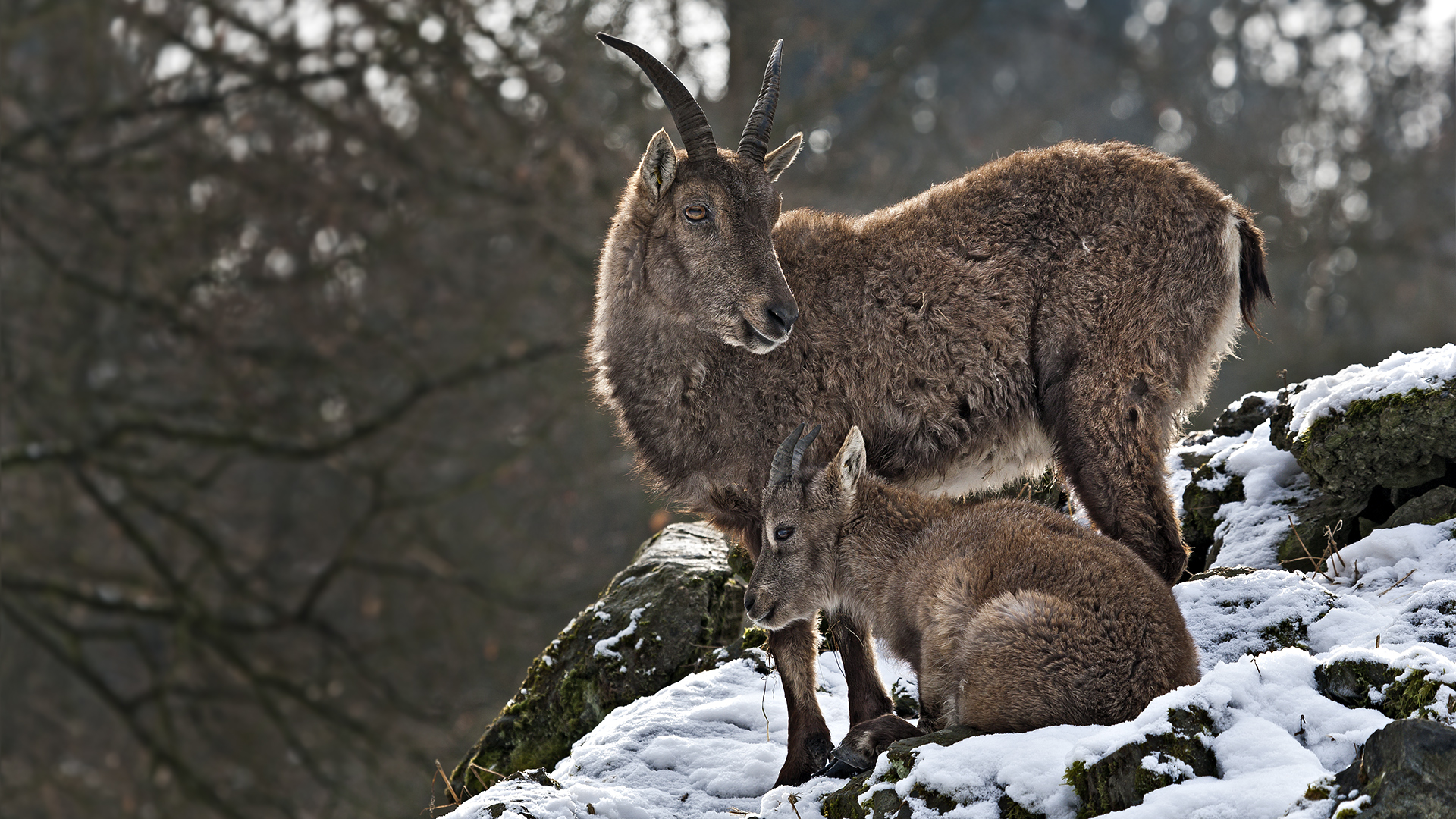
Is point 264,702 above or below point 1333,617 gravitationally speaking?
above

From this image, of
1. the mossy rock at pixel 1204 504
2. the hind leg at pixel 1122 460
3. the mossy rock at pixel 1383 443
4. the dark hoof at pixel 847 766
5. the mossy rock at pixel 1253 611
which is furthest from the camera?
the mossy rock at pixel 1204 504

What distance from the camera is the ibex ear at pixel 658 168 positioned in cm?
567

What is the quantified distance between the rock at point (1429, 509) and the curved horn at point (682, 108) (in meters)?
3.47

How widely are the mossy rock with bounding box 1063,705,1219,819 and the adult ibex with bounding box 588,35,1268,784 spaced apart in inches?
77.0

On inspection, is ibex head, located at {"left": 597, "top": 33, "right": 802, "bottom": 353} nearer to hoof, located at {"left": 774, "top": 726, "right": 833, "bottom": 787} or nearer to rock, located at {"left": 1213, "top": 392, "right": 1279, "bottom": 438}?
hoof, located at {"left": 774, "top": 726, "right": 833, "bottom": 787}

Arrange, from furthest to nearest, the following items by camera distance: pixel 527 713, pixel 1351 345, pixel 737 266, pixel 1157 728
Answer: pixel 1351 345, pixel 527 713, pixel 737 266, pixel 1157 728

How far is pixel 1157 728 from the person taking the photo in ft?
11.8

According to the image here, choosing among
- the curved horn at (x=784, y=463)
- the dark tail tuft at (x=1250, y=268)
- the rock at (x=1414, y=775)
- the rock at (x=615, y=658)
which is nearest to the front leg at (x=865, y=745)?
the curved horn at (x=784, y=463)

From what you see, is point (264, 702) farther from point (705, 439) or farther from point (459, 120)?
point (705, 439)

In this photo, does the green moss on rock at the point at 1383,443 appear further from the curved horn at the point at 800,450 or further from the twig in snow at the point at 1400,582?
the curved horn at the point at 800,450

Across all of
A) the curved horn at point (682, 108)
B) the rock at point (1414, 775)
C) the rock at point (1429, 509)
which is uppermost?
the curved horn at point (682, 108)

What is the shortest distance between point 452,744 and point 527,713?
26.3 ft

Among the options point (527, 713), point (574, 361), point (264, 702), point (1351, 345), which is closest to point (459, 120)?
point (574, 361)

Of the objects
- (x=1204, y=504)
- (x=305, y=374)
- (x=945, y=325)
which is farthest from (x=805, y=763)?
(x=305, y=374)
